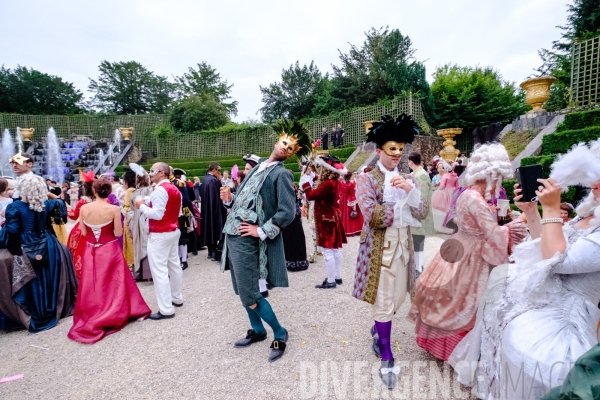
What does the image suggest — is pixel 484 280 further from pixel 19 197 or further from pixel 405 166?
pixel 405 166

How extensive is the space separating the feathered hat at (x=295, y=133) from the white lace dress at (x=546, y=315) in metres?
2.03

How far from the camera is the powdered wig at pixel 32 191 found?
3822 millimetres

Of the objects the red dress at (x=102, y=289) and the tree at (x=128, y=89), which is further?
the tree at (x=128, y=89)

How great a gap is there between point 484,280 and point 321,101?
90.7 feet

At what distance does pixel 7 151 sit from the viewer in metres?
23.7

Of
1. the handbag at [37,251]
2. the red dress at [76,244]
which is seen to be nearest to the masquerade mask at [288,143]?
the handbag at [37,251]

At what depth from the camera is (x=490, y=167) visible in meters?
2.47

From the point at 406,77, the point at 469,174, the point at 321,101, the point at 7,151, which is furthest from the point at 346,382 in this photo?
the point at 7,151

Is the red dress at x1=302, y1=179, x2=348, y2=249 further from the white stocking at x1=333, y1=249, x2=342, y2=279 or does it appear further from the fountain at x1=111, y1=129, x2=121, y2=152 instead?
the fountain at x1=111, y1=129, x2=121, y2=152

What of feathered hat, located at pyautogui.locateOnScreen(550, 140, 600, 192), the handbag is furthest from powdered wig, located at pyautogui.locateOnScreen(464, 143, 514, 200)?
the handbag

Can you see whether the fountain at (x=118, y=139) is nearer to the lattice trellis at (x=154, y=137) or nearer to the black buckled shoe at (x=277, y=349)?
the lattice trellis at (x=154, y=137)

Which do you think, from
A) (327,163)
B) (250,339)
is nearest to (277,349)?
(250,339)

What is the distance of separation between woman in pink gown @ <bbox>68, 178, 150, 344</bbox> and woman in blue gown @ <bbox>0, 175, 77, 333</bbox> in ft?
2.01

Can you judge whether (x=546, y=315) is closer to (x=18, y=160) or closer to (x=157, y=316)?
(x=157, y=316)
